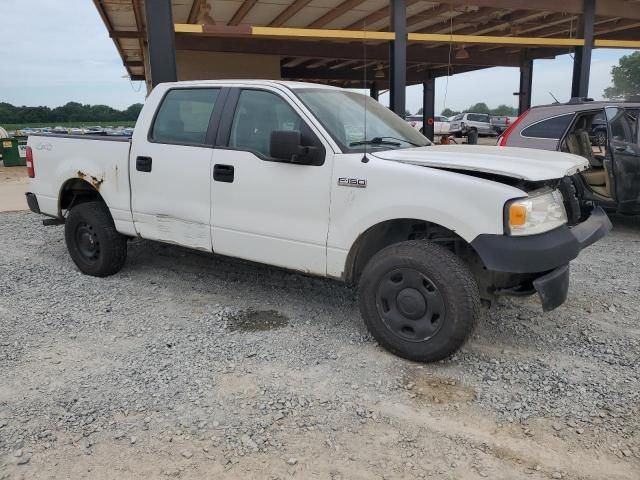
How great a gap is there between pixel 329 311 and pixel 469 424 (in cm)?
179

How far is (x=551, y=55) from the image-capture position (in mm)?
15141

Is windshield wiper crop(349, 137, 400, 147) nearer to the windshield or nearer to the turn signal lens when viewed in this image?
the windshield

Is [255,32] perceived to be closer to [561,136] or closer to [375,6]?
[375,6]

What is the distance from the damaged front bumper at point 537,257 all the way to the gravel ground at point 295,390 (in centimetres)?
54

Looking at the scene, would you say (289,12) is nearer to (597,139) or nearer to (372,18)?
(372,18)

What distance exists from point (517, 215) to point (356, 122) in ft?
5.04

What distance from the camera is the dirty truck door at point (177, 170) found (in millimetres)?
4309

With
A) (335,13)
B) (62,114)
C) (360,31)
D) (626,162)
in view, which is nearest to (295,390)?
(626,162)

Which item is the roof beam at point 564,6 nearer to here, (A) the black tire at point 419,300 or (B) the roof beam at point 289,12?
(B) the roof beam at point 289,12

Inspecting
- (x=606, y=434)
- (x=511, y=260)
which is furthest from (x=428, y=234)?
(x=606, y=434)

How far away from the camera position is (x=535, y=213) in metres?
3.14

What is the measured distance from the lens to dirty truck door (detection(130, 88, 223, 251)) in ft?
14.1

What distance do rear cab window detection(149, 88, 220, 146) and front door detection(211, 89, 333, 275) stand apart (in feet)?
0.77

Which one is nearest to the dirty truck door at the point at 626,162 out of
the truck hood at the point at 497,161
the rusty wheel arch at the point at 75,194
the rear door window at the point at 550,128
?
the rear door window at the point at 550,128
